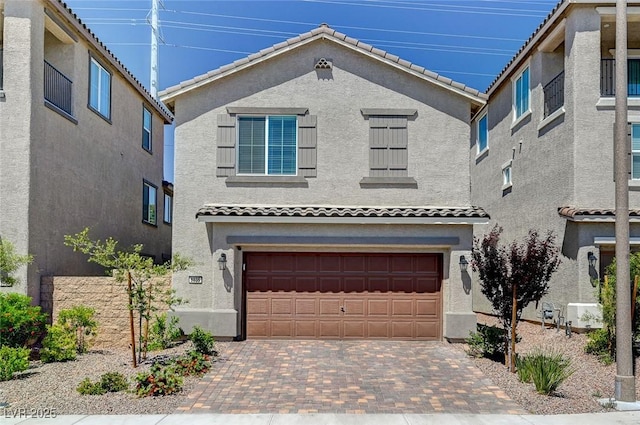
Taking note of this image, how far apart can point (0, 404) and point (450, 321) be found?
9490 mm

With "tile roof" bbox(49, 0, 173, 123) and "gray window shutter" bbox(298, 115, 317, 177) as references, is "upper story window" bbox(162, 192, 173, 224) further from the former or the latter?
"gray window shutter" bbox(298, 115, 317, 177)

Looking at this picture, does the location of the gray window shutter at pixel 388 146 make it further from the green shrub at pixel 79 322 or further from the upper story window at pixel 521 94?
the green shrub at pixel 79 322

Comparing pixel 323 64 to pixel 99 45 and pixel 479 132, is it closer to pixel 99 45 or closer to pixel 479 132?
pixel 99 45

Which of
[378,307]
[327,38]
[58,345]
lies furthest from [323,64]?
[58,345]

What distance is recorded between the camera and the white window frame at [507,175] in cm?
1784

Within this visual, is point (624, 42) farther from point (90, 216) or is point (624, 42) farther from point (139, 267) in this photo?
point (90, 216)

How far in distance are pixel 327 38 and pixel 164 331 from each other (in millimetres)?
8662

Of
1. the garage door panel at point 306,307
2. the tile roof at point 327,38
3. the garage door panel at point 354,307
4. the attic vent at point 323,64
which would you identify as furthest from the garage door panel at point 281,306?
the attic vent at point 323,64

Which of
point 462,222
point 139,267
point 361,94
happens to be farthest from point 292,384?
point 361,94

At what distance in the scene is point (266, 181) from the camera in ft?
42.1

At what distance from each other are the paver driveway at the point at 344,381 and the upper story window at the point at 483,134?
1166 cm

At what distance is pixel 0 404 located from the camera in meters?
7.77

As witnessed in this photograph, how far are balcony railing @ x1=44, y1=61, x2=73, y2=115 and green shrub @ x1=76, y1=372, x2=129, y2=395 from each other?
7.78 m

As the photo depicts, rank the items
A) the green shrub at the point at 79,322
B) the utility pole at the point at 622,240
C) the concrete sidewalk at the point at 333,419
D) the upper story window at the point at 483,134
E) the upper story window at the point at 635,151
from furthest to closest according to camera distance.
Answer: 1. the upper story window at the point at 483,134
2. the upper story window at the point at 635,151
3. the green shrub at the point at 79,322
4. the utility pole at the point at 622,240
5. the concrete sidewalk at the point at 333,419
